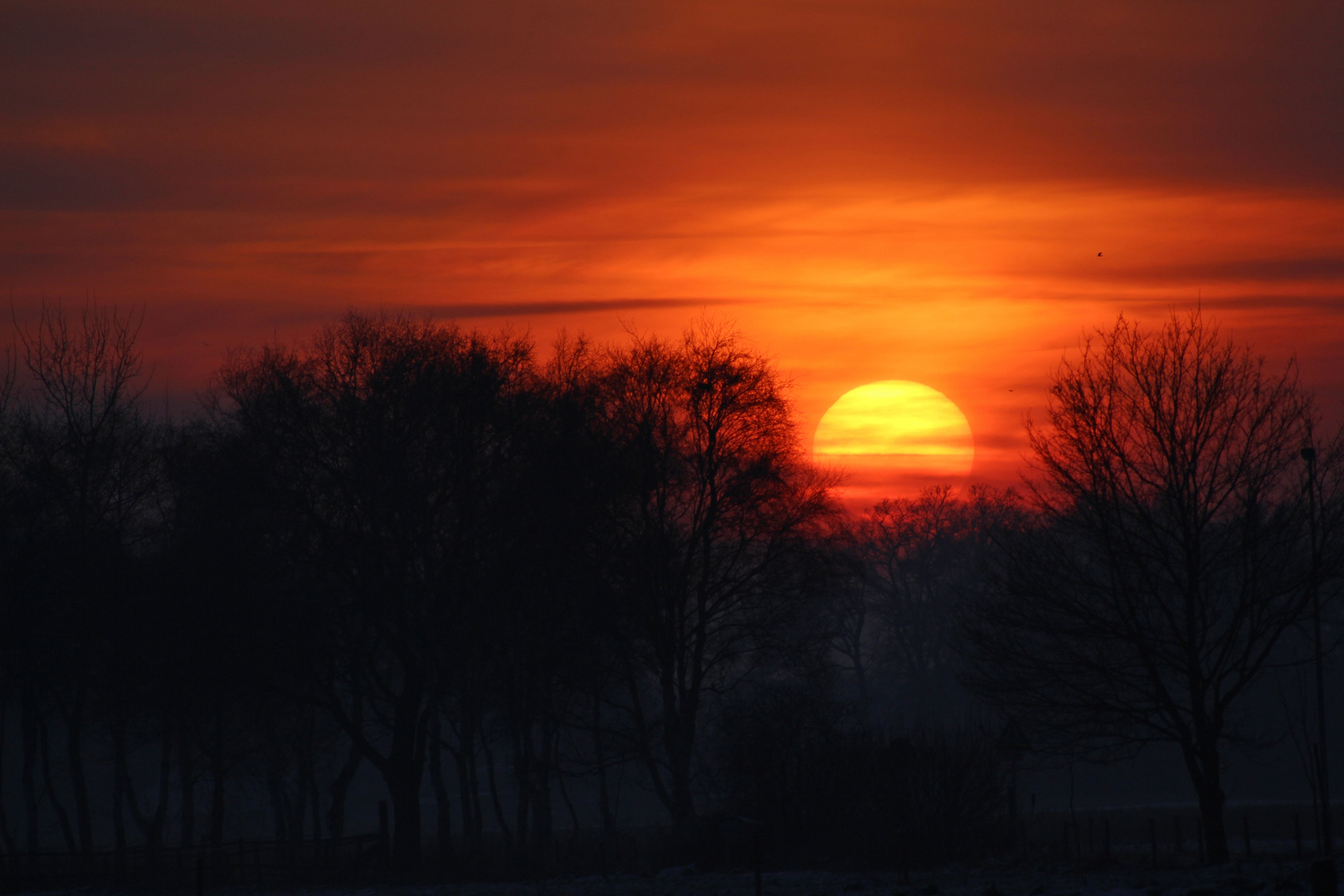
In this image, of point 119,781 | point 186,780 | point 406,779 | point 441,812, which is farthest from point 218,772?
point 406,779

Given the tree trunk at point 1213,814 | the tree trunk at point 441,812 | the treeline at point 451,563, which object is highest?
the treeline at point 451,563

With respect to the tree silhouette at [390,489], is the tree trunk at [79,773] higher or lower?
lower

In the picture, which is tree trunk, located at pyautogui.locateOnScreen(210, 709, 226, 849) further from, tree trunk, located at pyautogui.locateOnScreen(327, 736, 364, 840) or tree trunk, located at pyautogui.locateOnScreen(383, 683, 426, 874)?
tree trunk, located at pyautogui.locateOnScreen(383, 683, 426, 874)

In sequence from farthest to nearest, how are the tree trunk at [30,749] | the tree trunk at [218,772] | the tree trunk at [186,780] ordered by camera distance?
the tree trunk at [186,780] < the tree trunk at [30,749] < the tree trunk at [218,772]

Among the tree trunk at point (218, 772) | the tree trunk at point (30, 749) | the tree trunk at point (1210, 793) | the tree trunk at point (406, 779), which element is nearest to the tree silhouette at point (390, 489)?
the tree trunk at point (406, 779)

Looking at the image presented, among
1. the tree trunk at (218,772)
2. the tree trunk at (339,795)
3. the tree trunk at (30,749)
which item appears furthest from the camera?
the tree trunk at (339,795)

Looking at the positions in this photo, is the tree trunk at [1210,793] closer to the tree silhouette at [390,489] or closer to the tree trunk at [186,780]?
the tree silhouette at [390,489]

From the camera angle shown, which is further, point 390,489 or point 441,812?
point 441,812

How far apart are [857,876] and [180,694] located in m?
19.2

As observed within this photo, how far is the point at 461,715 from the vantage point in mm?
43156

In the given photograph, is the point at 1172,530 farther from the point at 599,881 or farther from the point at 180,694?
the point at 180,694

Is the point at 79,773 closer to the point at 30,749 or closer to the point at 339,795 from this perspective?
the point at 30,749

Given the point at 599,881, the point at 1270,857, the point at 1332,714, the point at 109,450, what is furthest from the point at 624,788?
the point at 1270,857

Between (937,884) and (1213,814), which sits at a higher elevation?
(1213,814)
